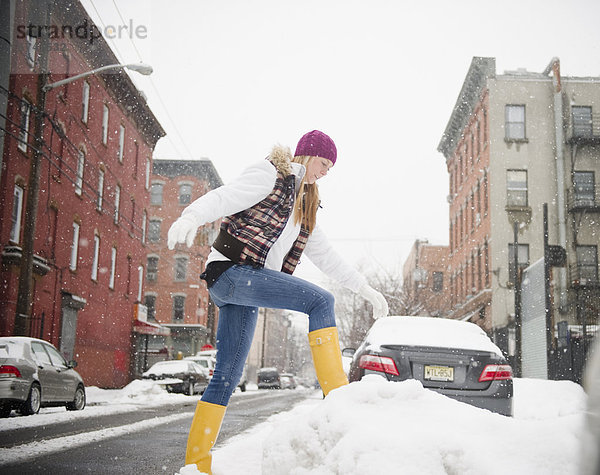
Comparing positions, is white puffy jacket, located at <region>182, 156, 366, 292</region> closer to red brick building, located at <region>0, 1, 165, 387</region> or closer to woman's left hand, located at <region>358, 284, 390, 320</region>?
woman's left hand, located at <region>358, 284, 390, 320</region>

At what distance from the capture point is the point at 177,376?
23.1 m

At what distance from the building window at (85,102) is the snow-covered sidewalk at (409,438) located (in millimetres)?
24450

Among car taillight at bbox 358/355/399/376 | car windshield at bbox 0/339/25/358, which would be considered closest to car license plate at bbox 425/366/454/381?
car taillight at bbox 358/355/399/376

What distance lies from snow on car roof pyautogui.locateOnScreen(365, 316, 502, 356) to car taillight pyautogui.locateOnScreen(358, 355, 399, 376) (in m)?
0.14

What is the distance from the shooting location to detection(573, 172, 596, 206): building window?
33.6 m

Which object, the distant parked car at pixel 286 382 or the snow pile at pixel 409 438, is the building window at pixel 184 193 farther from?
the snow pile at pixel 409 438

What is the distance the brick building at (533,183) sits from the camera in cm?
3275

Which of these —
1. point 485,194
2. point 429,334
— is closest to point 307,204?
point 429,334

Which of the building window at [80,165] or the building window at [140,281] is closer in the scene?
the building window at [80,165]

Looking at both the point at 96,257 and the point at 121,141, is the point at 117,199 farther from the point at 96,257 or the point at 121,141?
the point at 96,257

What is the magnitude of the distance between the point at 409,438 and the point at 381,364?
12.4 ft

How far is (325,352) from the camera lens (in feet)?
10.7

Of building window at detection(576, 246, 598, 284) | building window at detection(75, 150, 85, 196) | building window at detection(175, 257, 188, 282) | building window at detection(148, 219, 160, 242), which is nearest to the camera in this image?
building window at detection(75, 150, 85, 196)

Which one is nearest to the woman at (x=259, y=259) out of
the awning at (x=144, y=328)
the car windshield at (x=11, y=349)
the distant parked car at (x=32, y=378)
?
the distant parked car at (x=32, y=378)
